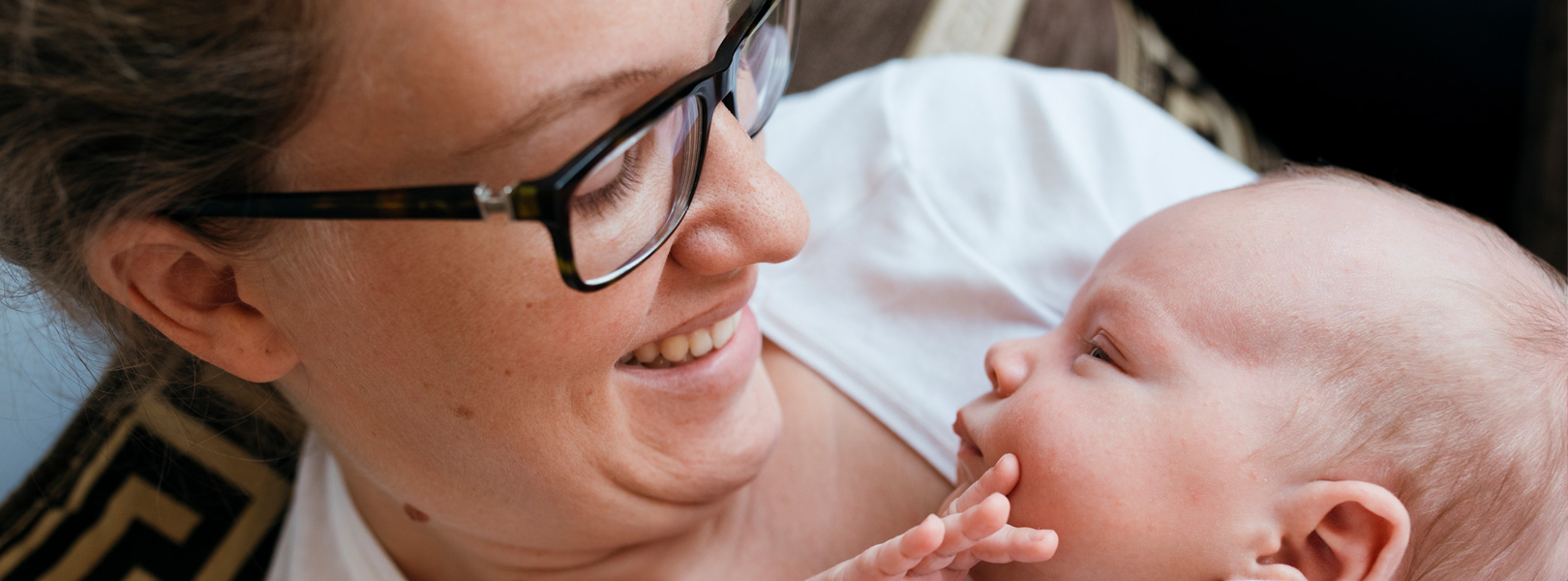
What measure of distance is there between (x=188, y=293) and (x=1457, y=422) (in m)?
1.24

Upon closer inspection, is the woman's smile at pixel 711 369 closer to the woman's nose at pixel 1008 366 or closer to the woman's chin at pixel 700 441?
the woman's chin at pixel 700 441

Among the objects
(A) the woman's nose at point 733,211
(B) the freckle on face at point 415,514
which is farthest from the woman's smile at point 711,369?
(B) the freckle on face at point 415,514

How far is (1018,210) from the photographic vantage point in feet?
4.96

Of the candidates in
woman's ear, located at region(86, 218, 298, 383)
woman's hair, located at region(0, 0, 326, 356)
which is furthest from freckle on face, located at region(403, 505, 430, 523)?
woman's hair, located at region(0, 0, 326, 356)

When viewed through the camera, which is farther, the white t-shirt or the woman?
the white t-shirt

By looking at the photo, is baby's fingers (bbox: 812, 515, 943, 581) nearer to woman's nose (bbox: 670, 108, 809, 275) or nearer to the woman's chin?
the woman's chin

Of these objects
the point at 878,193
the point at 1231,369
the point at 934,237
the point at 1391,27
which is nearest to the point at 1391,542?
the point at 1231,369

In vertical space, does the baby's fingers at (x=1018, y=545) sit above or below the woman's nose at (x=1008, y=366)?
below

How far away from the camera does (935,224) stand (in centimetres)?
148

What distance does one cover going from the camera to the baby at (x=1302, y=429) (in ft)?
3.12

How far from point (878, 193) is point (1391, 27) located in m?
1.33

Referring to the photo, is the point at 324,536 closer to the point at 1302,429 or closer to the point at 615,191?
the point at 615,191

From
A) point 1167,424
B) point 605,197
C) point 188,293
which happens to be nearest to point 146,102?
point 188,293

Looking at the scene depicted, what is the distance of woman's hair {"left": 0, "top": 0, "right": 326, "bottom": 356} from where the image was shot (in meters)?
0.70
